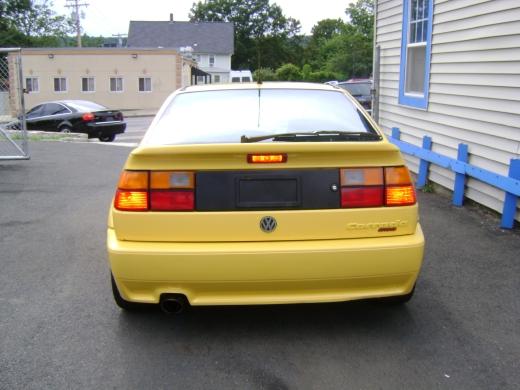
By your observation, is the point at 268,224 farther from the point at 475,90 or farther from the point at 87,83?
the point at 87,83

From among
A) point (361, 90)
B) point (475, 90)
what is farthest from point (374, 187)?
point (361, 90)

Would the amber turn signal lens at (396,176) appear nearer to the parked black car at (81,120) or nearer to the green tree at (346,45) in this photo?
the parked black car at (81,120)

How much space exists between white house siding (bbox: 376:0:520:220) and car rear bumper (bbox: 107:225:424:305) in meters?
3.37

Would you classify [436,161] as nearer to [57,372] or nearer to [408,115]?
[408,115]

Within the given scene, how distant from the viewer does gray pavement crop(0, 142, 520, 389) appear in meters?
3.13

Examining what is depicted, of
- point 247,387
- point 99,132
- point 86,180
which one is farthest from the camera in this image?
point 99,132

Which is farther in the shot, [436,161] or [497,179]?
[436,161]

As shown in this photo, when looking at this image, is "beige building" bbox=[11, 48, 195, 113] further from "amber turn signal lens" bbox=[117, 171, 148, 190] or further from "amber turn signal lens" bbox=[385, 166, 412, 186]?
"amber turn signal lens" bbox=[385, 166, 412, 186]

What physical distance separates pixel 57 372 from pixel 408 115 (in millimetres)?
7441

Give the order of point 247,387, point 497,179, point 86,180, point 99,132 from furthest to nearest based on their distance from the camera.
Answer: point 99,132
point 86,180
point 497,179
point 247,387

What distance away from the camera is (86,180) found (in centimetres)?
923

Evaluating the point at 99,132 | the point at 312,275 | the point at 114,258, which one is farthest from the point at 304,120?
the point at 99,132

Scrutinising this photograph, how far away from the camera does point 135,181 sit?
10.9 feet

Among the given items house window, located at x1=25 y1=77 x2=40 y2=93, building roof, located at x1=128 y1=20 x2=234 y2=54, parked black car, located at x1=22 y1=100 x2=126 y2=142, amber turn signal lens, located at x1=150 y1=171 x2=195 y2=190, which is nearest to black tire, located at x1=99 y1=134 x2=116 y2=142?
parked black car, located at x1=22 y1=100 x2=126 y2=142
